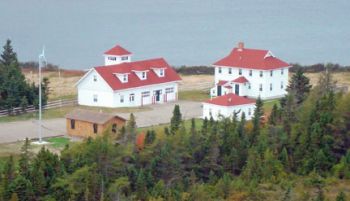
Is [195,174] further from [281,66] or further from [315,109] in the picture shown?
[281,66]

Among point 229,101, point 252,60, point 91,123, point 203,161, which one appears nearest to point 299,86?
point 229,101

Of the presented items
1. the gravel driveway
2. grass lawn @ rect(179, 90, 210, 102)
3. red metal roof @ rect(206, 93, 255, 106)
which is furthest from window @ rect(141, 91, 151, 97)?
red metal roof @ rect(206, 93, 255, 106)

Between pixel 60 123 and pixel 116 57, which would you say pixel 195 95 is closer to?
pixel 116 57

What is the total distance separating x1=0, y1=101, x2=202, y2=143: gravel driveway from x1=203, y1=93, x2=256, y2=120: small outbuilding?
2.94ft

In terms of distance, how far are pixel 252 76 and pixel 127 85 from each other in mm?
6524

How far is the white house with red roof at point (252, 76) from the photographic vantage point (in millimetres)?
48406

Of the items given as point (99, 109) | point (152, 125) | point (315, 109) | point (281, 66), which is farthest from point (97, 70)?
point (315, 109)

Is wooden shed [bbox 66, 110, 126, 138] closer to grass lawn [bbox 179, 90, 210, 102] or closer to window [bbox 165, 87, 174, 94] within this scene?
window [bbox 165, 87, 174, 94]

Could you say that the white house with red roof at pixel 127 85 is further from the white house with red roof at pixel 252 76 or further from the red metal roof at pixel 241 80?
the red metal roof at pixel 241 80

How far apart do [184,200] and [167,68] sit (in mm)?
19955

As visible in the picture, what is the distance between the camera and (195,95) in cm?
4984

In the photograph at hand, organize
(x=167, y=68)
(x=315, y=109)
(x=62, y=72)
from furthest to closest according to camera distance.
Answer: (x=62, y=72)
(x=167, y=68)
(x=315, y=109)

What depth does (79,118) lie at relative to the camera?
39.0 metres

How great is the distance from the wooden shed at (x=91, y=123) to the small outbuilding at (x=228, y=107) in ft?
17.8
